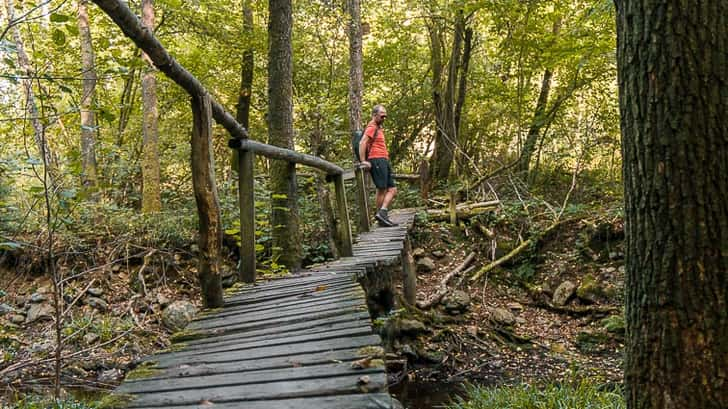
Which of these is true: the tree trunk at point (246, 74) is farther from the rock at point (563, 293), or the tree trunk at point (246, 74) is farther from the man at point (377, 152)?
the rock at point (563, 293)

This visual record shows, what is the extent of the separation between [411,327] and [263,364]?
590 centimetres

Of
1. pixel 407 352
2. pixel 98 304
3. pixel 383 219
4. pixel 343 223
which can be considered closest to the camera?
pixel 343 223

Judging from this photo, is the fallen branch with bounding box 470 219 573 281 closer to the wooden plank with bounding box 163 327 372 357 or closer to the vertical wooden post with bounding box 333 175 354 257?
the vertical wooden post with bounding box 333 175 354 257

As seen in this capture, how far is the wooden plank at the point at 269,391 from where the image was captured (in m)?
2.36

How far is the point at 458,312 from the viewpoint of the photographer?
9.46 m

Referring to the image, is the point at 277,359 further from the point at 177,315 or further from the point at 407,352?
the point at 177,315

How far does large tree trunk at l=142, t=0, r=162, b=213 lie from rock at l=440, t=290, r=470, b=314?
20.8ft

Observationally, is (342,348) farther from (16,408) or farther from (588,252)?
(588,252)

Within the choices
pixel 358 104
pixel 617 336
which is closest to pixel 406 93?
pixel 358 104

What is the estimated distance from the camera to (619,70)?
2680 mm

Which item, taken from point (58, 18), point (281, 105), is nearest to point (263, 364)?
point (58, 18)

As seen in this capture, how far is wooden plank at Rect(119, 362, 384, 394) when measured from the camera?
2561mm

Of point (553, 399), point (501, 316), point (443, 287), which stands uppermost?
point (443, 287)

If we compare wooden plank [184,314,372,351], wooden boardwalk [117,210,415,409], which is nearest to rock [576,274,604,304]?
wooden boardwalk [117,210,415,409]
